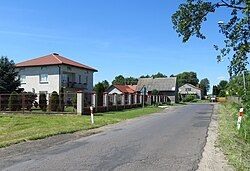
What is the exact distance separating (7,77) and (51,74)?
10759mm

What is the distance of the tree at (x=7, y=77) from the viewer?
44.8 metres

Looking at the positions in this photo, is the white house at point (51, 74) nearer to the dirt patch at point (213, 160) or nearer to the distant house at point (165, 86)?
the distant house at point (165, 86)

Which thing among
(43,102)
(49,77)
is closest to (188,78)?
(49,77)

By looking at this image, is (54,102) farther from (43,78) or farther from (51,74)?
(43,78)

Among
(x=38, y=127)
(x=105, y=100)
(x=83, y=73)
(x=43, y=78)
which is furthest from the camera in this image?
(x=83, y=73)

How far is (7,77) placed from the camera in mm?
45312

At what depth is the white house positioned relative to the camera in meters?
55.2

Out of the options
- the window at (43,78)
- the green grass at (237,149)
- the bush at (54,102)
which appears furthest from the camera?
the window at (43,78)

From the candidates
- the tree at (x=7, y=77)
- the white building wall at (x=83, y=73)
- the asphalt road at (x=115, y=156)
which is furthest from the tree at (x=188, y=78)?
the asphalt road at (x=115, y=156)

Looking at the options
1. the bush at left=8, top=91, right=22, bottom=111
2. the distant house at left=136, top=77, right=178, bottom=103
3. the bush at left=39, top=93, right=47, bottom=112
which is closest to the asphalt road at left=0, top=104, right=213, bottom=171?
the bush at left=39, top=93, right=47, bottom=112

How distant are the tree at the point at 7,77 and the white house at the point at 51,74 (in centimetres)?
898

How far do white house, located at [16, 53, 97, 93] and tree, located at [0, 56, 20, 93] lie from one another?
8975mm

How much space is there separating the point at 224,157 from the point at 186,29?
1178 cm

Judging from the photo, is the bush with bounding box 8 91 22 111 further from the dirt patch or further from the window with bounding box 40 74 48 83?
the dirt patch
